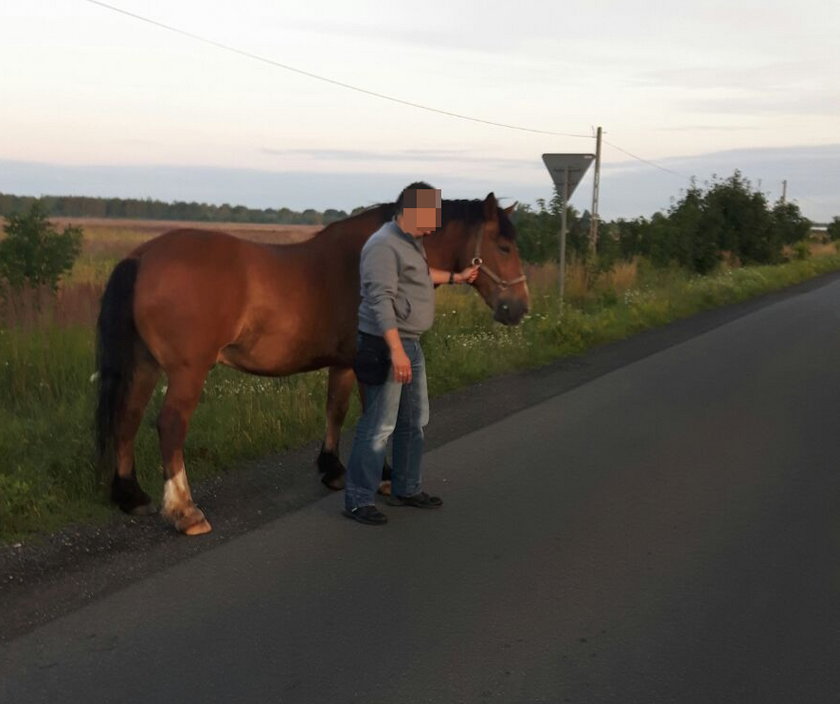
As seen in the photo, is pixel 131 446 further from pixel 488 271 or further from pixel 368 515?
pixel 488 271

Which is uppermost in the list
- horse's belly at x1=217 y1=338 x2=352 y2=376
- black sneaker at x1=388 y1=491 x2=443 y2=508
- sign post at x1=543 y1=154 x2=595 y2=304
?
sign post at x1=543 y1=154 x2=595 y2=304

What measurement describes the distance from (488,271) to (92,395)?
4139 mm

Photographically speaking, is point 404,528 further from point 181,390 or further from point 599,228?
point 599,228

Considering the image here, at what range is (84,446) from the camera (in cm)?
622

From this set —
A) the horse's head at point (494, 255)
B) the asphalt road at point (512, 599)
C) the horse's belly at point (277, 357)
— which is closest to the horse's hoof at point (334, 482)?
the asphalt road at point (512, 599)

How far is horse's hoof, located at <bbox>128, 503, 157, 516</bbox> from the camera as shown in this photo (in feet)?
17.4

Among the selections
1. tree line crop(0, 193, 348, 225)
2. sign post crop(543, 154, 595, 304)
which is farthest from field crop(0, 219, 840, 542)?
tree line crop(0, 193, 348, 225)

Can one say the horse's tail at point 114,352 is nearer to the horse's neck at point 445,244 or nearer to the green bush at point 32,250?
the horse's neck at point 445,244

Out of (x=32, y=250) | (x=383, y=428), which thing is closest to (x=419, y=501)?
(x=383, y=428)

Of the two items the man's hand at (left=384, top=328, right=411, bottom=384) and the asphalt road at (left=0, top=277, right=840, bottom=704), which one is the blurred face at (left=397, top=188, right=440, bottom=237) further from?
the asphalt road at (left=0, top=277, right=840, bottom=704)

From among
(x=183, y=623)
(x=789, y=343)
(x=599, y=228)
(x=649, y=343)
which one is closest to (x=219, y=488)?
(x=183, y=623)

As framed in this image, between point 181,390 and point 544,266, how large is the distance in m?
18.2

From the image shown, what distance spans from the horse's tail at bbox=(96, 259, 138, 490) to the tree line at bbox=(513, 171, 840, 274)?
14.5 metres

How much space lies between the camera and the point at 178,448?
5.02 metres
